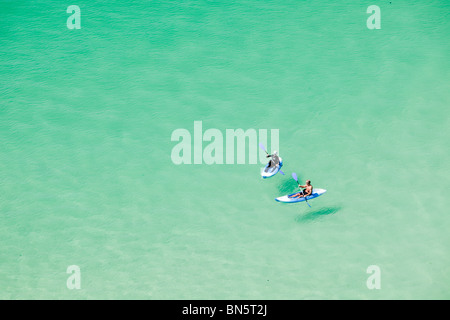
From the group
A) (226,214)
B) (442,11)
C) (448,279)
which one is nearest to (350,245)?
(448,279)

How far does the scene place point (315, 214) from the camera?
36.7ft

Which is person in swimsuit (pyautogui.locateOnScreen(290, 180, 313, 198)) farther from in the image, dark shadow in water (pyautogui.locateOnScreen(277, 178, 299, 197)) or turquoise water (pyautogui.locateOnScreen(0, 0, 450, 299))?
dark shadow in water (pyautogui.locateOnScreen(277, 178, 299, 197))

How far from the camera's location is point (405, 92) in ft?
42.8

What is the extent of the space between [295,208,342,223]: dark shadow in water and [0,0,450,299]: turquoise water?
5 centimetres

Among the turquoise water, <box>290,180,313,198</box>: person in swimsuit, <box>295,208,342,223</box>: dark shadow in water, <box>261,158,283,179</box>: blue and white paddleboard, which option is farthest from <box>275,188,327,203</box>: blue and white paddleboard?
<box>261,158,283,179</box>: blue and white paddleboard

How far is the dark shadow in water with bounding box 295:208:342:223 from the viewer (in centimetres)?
1113

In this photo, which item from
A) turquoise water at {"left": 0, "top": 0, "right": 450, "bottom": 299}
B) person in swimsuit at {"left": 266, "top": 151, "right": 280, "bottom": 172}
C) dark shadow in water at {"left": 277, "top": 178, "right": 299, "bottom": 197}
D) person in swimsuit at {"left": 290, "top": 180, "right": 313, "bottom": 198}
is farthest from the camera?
dark shadow in water at {"left": 277, "top": 178, "right": 299, "bottom": 197}

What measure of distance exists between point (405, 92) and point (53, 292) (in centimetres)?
1111

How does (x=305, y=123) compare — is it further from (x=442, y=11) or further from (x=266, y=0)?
(x=442, y=11)


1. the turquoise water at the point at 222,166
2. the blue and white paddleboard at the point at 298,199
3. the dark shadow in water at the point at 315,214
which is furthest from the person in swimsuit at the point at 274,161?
the dark shadow in water at the point at 315,214

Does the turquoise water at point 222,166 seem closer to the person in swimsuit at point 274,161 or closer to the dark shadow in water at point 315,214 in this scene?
the dark shadow in water at point 315,214

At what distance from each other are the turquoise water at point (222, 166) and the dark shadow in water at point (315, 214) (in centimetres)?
5

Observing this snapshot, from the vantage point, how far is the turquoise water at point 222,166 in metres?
10.6

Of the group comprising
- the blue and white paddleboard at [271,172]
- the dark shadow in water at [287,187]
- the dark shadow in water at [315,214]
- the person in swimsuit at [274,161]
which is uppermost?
the person in swimsuit at [274,161]
